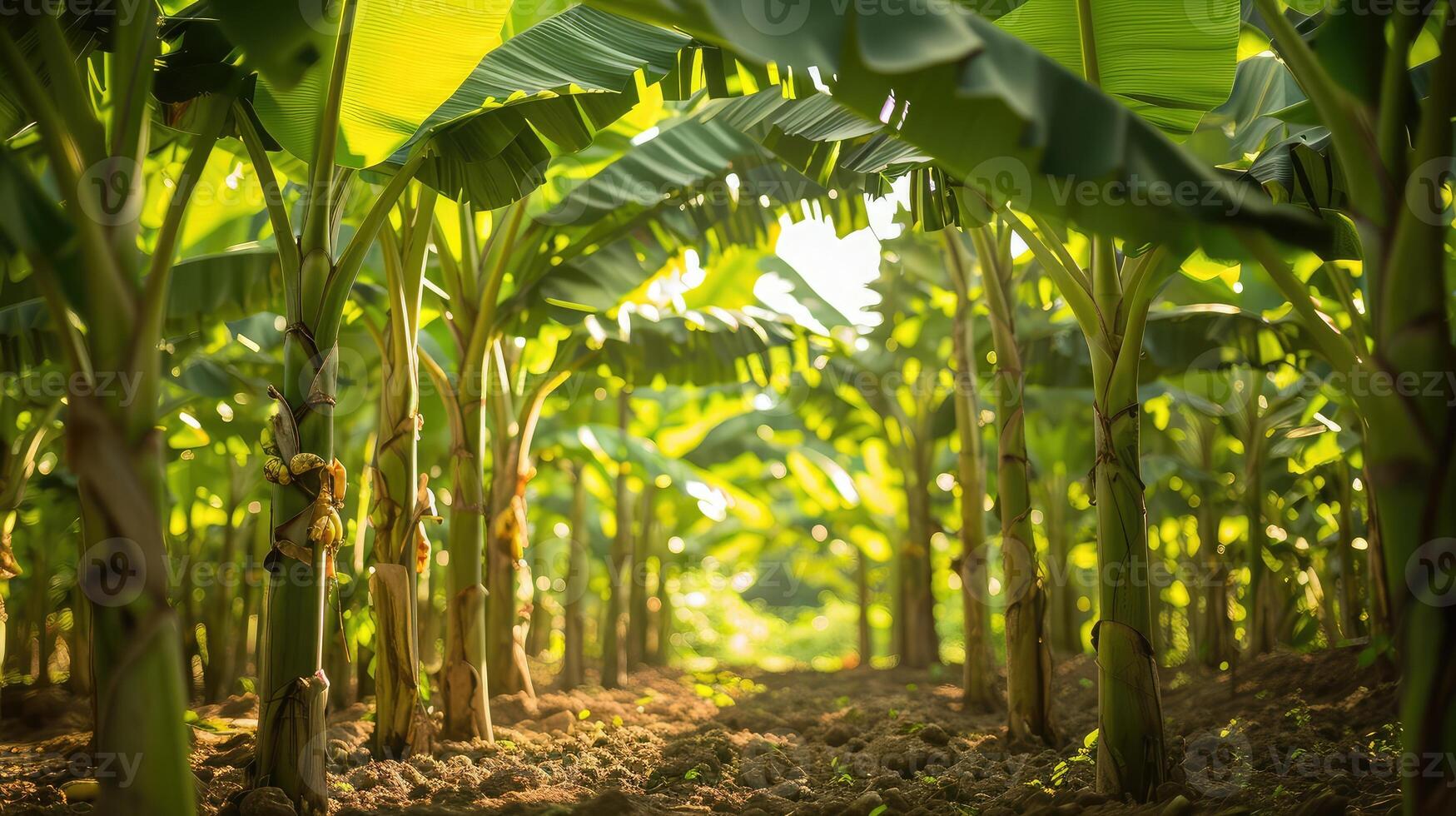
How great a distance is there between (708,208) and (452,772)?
3687 mm

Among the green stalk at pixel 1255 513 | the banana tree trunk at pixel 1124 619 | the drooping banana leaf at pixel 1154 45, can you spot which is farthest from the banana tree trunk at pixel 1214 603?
the drooping banana leaf at pixel 1154 45

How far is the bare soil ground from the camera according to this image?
3430mm

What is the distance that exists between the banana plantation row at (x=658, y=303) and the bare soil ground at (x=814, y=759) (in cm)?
32

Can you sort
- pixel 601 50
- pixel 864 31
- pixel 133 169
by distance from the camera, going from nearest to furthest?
pixel 864 31 → pixel 133 169 → pixel 601 50

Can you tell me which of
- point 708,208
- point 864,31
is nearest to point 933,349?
point 708,208

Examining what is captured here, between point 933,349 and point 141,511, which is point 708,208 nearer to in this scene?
point 141,511

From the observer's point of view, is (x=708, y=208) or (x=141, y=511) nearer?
(x=141, y=511)

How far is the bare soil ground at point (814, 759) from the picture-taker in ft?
11.3

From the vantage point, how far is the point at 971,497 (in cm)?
677

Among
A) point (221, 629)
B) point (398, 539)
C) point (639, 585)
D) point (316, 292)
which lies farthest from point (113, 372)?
point (639, 585)

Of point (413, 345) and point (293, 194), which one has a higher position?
point (293, 194)

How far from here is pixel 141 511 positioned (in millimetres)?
2375

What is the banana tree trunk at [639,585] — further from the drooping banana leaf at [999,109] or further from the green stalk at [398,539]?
the drooping banana leaf at [999,109]

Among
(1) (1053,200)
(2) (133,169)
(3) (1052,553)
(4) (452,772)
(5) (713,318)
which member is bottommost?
(4) (452,772)
